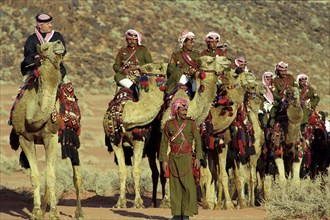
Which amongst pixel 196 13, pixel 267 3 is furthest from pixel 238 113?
pixel 267 3

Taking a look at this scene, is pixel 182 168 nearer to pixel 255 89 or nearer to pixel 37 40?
pixel 37 40

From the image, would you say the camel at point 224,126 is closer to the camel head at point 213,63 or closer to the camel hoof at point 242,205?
the camel hoof at point 242,205

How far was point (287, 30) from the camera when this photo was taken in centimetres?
6712

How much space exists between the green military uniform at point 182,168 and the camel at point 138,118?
3.37 metres

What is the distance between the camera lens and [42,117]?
13281 mm

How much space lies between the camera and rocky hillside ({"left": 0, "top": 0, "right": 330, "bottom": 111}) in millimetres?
54500

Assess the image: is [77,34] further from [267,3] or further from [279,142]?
[279,142]

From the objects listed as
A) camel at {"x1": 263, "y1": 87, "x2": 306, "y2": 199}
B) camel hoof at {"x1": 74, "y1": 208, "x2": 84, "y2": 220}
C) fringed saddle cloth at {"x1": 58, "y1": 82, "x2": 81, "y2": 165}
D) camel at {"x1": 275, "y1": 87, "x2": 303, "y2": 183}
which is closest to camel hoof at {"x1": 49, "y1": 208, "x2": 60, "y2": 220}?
camel hoof at {"x1": 74, "y1": 208, "x2": 84, "y2": 220}

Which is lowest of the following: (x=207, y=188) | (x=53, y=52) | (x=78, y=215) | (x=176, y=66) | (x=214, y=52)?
(x=207, y=188)

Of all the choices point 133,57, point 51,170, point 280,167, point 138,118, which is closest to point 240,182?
point 280,167

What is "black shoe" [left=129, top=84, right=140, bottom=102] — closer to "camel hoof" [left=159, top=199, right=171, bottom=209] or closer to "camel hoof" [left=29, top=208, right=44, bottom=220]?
"camel hoof" [left=159, top=199, right=171, bottom=209]

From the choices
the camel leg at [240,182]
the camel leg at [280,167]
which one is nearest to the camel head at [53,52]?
the camel leg at [240,182]

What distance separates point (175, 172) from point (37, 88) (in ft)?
7.73

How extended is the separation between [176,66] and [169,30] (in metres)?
43.5
